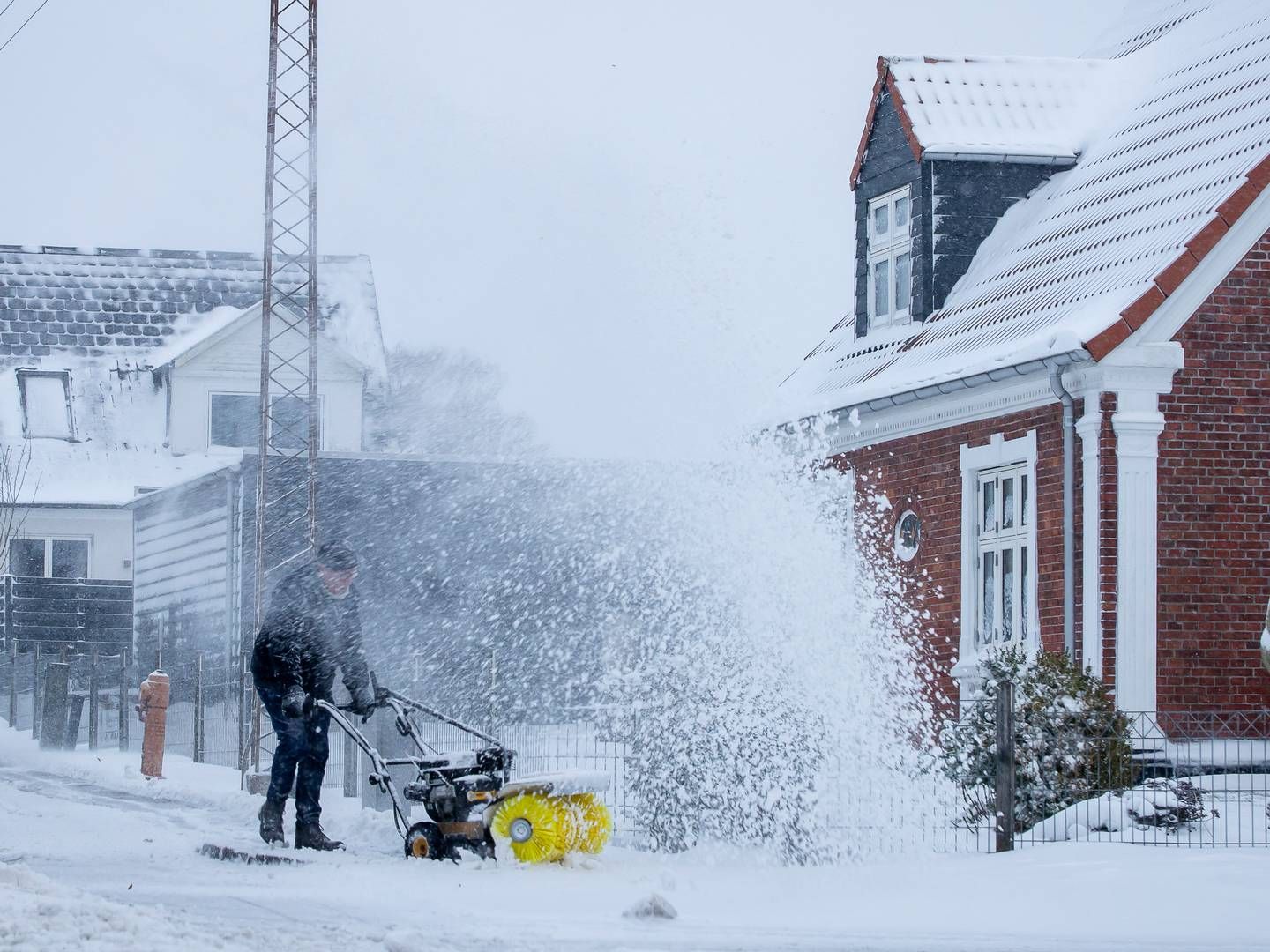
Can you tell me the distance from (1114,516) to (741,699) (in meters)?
4.64

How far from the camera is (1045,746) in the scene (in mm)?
12297

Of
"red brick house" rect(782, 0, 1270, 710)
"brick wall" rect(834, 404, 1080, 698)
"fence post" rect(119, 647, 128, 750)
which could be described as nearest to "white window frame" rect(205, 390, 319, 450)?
"fence post" rect(119, 647, 128, 750)

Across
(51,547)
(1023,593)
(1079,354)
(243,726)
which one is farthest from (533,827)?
(51,547)

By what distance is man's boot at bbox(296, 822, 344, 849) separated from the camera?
10969 mm

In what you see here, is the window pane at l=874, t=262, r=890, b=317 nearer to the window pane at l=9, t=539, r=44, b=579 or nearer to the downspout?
the downspout

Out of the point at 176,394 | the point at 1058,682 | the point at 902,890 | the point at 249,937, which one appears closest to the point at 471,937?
the point at 249,937

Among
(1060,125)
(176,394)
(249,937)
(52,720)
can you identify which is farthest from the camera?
(176,394)

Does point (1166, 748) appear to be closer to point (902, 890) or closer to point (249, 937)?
point (902, 890)

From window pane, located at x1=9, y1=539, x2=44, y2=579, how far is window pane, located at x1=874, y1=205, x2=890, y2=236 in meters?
19.0

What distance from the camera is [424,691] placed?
24.1 metres

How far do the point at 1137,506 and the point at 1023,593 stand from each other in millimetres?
1638

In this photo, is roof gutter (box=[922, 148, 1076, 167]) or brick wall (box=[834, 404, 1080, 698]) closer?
brick wall (box=[834, 404, 1080, 698])

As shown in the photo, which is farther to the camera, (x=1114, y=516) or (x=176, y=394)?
(x=176, y=394)

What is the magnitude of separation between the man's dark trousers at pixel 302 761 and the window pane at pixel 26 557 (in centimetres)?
2262
